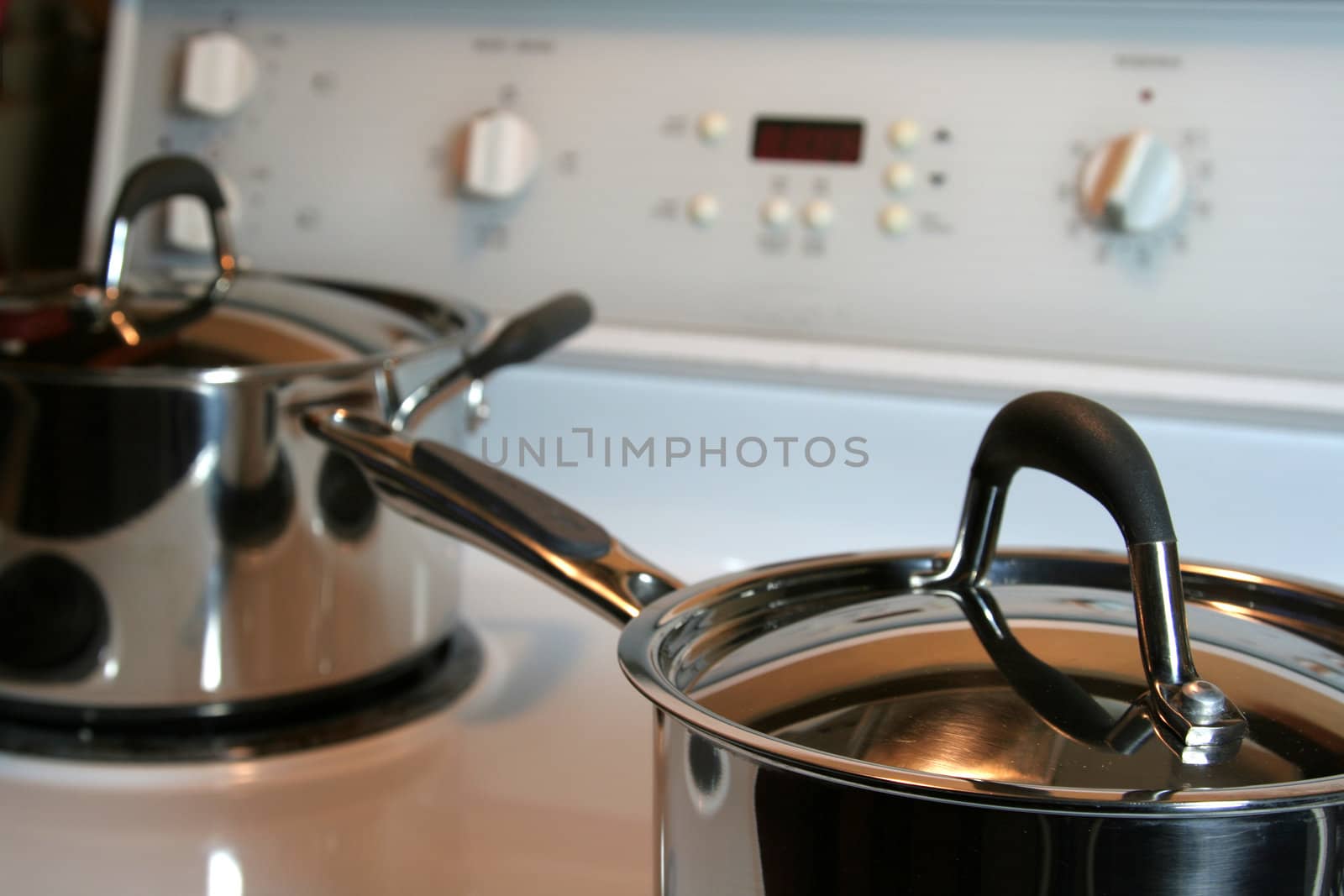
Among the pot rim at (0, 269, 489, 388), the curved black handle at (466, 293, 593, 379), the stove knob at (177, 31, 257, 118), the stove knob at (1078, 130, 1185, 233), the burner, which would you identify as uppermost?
the stove knob at (177, 31, 257, 118)

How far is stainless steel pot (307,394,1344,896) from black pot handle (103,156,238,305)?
0.90 ft

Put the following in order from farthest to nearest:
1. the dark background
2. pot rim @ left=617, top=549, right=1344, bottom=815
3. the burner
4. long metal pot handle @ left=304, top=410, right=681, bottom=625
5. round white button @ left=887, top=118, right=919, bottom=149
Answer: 1. the dark background
2. round white button @ left=887, top=118, right=919, bottom=149
3. the burner
4. long metal pot handle @ left=304, top=410, right=681, bottom=625
5. pot rim @ left=617, top=549, right=1344, bottom=815

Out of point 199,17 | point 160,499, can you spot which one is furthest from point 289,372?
point 199,17

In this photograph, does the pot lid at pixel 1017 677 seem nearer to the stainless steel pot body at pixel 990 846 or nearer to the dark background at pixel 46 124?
the stainless steel pot body at pixel 990 846

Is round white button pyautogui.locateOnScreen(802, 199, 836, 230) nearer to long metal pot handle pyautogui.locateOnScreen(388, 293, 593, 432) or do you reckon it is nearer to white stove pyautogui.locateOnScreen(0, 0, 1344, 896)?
white stove pyautogui.locateOnScreen(0, 0, 1344, 896)

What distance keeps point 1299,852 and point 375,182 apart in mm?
585

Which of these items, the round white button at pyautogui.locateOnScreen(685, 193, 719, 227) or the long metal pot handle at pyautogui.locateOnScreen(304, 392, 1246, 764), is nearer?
the long metal pot handle at pyautogui.locateOnScreen(304, 392, 1246, 764)

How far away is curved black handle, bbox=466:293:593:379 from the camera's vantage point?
20.9 inches

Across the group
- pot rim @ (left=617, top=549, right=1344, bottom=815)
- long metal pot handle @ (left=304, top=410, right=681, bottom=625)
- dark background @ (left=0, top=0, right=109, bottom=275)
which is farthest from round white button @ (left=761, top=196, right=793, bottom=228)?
dark background @ (left=0, top=0, right=109, bottom=275)

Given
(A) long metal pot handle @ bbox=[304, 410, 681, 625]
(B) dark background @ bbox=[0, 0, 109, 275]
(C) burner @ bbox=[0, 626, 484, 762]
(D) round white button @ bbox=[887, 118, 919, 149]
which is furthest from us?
(B) dark background @ bbox=[0, 0, 109, 275]

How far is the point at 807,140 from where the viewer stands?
25.0 inches

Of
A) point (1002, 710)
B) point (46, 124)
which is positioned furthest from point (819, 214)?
point (46, 124)

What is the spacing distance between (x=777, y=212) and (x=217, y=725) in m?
0.35

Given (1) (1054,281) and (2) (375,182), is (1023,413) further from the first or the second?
(2) (375,182)
